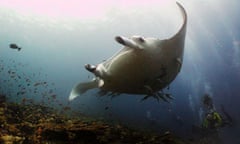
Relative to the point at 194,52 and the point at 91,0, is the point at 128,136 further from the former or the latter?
the point at 194,52

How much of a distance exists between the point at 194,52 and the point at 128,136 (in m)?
38.5

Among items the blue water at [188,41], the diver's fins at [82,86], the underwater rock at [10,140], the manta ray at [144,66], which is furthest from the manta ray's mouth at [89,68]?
the blue water at [188,41]

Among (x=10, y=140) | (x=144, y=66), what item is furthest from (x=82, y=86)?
(x=144, y=66)

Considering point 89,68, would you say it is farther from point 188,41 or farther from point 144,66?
point 188,41

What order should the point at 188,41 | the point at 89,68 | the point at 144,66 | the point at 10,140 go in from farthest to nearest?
1. the point at 188,41
2. the point at 10,140
3. the point at 144,66
4. the point at 89,68

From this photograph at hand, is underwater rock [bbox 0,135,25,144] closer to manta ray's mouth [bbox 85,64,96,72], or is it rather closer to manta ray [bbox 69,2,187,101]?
manta ray [bbox 69,2,187,101]

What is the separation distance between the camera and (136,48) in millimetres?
4387

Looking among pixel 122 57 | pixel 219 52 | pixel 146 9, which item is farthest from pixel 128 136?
pixel 219 52

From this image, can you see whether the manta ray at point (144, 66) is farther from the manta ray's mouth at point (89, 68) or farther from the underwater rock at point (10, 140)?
the underwater rock at point (10, 140)

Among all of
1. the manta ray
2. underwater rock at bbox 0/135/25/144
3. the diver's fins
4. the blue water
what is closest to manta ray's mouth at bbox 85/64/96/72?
the manta ray

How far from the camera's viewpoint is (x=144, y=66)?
4586 mm

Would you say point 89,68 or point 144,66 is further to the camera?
point 144,66

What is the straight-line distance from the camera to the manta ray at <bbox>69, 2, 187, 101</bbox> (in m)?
4.54

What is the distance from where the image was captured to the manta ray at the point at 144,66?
14.9 ft
